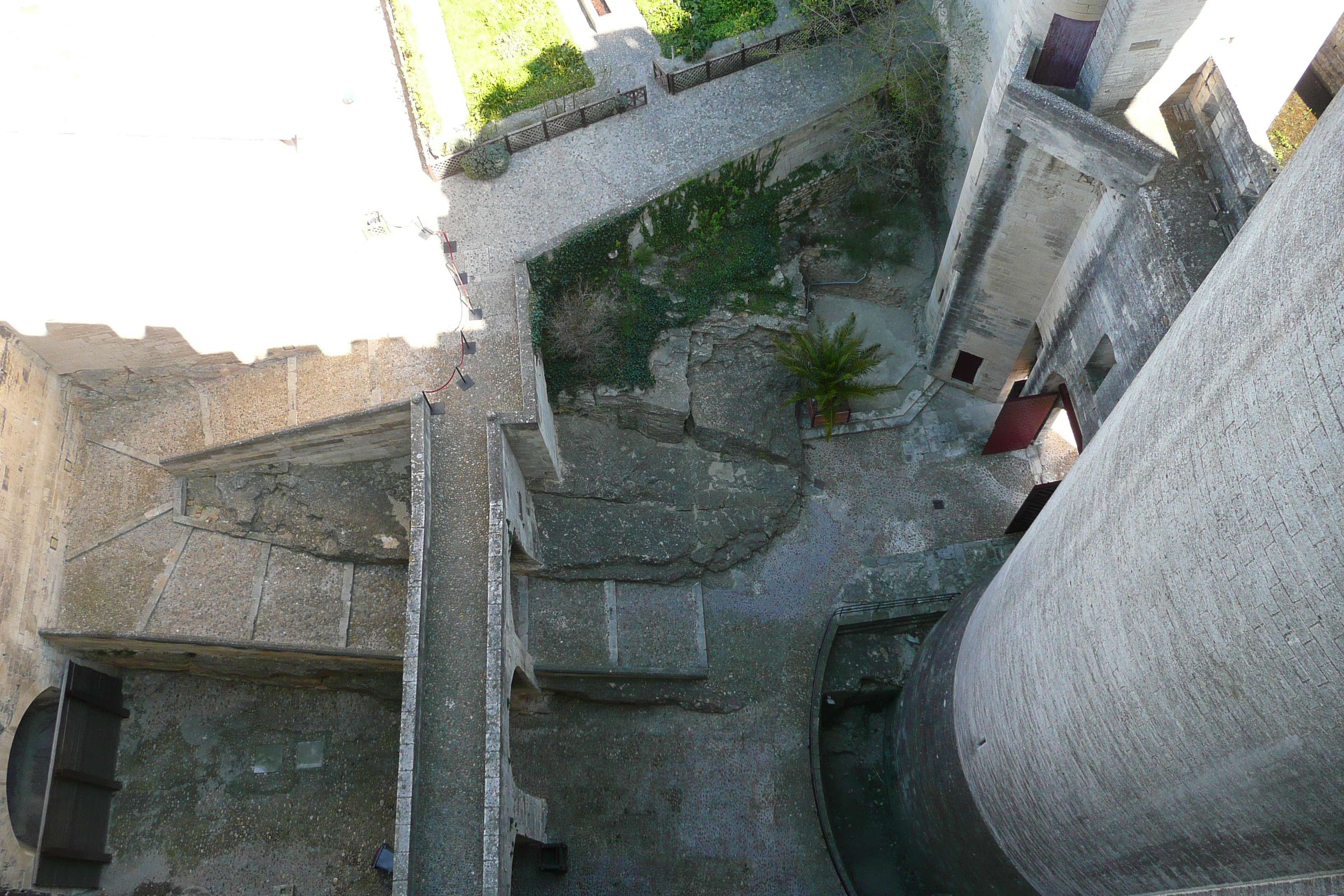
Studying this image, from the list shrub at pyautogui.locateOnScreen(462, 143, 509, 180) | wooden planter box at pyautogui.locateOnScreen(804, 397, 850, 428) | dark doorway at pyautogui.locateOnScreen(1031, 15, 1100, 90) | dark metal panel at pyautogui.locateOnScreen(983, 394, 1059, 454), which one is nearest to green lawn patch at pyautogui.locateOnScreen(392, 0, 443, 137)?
shrub at pyautogui.locateOnScreen(462, 143, 509, 180)

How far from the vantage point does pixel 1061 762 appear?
851 centimetres

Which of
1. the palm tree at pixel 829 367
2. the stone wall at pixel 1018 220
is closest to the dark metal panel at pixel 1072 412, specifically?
the stone wall at pixel 1018 220

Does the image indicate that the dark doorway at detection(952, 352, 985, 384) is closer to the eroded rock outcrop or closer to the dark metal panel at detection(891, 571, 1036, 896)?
the eroded rock outcrop

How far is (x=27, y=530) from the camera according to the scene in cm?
1328

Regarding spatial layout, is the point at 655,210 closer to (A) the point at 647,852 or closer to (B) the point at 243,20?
(B) the point at 243,20

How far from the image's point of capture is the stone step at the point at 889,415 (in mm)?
18125

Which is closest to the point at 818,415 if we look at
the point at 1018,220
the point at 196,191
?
the point at 1018,220

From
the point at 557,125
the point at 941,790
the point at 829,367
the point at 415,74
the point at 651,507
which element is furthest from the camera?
the point at 557,125

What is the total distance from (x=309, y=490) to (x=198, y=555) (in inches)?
75.0

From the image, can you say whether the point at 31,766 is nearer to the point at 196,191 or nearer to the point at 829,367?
the point at 196,191

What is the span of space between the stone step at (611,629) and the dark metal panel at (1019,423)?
20.9 ft

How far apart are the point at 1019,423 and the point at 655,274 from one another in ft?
23.8

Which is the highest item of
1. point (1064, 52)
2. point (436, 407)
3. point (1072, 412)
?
point (1064, 52)

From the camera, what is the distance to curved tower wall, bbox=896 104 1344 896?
17.8 ft
